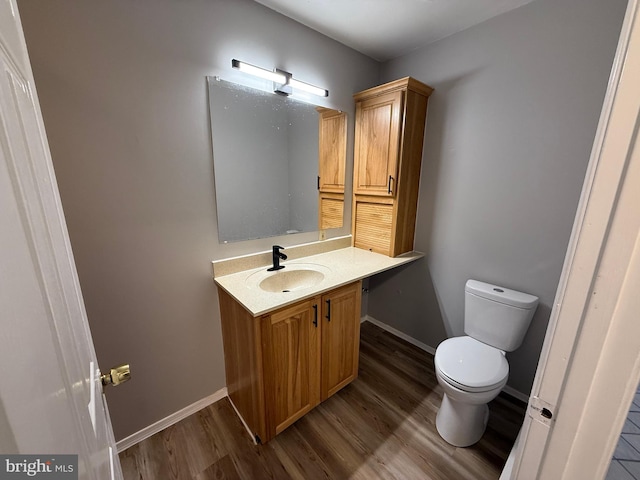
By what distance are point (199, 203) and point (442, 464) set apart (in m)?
1.91

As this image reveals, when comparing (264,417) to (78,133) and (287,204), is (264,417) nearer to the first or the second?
(287,204)

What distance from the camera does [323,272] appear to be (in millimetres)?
1688

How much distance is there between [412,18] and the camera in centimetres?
157

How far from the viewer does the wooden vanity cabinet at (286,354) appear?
125cm

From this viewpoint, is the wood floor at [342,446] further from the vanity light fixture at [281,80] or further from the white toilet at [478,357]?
the vanity light fixture at [281,80]

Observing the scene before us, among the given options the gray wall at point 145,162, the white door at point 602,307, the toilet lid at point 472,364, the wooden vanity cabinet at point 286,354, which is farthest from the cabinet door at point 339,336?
the white door at point 602,307

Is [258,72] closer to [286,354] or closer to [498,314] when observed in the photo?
[286,354]

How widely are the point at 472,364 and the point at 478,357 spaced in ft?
0.31

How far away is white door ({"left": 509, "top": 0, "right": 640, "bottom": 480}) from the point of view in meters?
0.36

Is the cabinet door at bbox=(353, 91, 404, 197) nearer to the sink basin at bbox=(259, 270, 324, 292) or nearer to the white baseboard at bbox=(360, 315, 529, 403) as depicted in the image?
the sink basin at bbox=(259, 270, 324, 292)

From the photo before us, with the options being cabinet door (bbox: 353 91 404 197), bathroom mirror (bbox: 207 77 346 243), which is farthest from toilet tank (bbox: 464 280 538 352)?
bathroom mirror (bbox: 207 77 346 243)

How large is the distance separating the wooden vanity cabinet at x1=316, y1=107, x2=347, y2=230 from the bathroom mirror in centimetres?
1

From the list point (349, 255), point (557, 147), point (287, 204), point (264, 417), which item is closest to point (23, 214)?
point (264, 417)

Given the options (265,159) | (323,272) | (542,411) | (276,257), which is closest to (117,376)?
(542,411)
